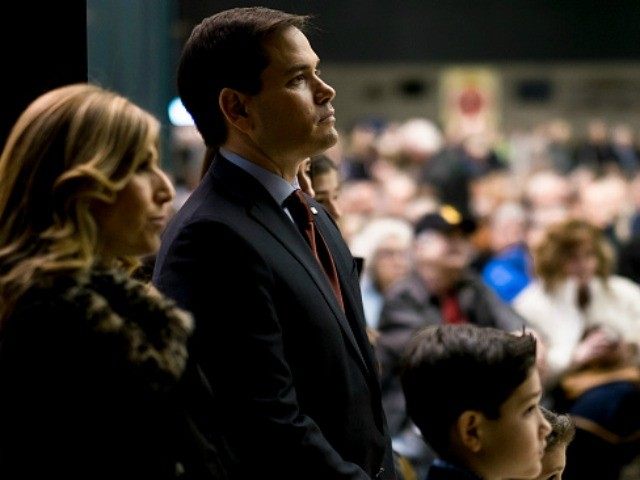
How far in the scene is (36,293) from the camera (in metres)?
2.50

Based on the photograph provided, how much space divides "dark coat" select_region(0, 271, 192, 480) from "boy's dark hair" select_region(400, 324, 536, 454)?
2.52 feet

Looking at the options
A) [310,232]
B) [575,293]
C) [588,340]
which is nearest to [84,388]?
[310,232]

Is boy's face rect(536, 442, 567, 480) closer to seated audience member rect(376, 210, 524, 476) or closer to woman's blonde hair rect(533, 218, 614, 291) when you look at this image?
seated audience member rect(376, 210, 524, 476)

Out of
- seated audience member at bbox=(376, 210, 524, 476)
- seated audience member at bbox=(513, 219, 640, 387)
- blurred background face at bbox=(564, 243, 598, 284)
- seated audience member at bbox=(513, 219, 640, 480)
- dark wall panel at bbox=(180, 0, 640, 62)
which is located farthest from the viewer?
dark wall panel at bbox=(180, 0, 640, 62)

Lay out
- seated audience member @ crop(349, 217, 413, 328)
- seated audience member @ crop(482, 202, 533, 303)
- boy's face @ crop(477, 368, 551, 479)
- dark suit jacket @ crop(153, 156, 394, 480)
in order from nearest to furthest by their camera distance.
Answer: dark suit jacket @ crop(153, 156, 394, 480) < boy's face @ crop(477, 368, 551, 479) < seated audience member @ crop(349, 217, 413, 328) < seated audience member @ crop(482, 202, 533, 303)

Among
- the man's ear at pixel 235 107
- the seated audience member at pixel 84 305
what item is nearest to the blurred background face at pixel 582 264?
the man's ear at pixel 235 107

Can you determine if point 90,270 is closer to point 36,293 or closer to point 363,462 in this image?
point 36,293

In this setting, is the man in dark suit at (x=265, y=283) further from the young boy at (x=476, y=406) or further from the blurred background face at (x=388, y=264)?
the blurred background face at (x=388, y=264)

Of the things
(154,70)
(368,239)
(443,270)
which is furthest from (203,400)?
(368,239)

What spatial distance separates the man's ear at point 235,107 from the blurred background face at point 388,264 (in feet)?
15.8

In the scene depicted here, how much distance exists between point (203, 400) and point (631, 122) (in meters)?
22.4

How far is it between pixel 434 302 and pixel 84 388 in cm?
448

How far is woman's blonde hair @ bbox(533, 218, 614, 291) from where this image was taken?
7.56 metres

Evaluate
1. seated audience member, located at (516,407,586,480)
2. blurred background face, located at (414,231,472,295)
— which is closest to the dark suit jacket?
seated audience member, located at (516,407,586,480)
